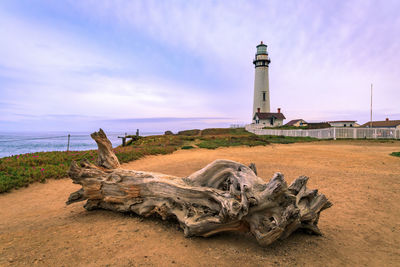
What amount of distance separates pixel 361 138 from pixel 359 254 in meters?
23.8

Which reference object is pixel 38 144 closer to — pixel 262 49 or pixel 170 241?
pixel 170 241

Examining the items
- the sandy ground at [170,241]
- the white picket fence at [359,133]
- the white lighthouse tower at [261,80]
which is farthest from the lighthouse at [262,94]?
the sandy ground at [170,241]

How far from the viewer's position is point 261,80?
45.4m

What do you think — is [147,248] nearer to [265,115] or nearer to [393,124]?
[265,115]

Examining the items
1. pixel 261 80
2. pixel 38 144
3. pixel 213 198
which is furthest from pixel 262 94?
pixel 213 198

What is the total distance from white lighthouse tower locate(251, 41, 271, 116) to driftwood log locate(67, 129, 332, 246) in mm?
43998

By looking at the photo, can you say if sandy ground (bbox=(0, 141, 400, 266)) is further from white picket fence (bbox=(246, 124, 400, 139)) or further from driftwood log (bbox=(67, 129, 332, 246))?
white picket fence (bbox=(246, 124, 400, 139))

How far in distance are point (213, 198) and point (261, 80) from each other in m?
45.0

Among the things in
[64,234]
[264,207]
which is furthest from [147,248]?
[264,207]

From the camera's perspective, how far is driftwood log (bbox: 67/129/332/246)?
3.31 meters

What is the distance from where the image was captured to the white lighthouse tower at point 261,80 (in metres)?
45.4

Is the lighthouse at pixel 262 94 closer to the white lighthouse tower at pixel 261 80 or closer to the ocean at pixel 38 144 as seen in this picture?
the white lighthouse tower at pixel 261 80

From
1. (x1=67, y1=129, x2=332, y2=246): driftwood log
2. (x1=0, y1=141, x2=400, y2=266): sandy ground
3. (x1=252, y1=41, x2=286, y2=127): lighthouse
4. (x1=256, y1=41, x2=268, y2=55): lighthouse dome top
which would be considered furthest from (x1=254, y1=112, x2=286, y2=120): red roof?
(x1=67, y1=129, x2=332, y2=246): driftwood log

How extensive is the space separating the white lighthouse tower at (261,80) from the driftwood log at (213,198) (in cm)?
4400
